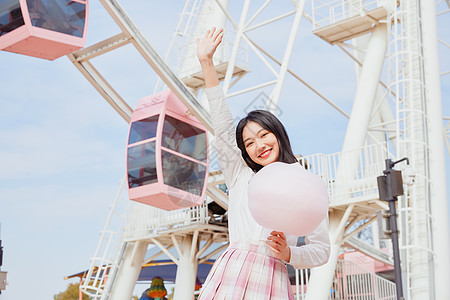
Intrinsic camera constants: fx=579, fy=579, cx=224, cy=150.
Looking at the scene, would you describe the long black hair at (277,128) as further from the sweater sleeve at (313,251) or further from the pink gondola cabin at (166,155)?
the pink gondola cabin at (166,155)

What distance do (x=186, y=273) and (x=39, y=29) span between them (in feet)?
30.0

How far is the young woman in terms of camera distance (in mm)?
2477

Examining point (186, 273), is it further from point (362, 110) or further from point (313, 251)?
point (313, 251)

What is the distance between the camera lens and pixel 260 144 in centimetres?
276

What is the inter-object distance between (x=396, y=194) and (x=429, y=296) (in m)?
1.75

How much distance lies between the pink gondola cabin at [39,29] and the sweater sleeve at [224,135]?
6739mm

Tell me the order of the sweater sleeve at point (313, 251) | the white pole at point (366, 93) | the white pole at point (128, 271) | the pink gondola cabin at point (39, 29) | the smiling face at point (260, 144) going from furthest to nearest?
the white pole at point (128, 271) < the white pole at point (366, 93) < the pink gondola cabin at point (39, 29) < the smiling face at point (260, 144) < the sweater sleeve at point (313, 251)

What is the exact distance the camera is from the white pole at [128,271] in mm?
16906

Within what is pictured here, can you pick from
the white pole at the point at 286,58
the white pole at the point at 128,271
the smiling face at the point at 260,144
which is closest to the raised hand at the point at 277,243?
the smiling face at the point at 260,144

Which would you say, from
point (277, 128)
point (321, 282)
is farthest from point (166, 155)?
point (277, 128)

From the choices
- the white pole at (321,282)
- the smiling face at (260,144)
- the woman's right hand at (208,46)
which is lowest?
the smiling face at (260,144)

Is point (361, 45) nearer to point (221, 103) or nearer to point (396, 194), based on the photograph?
point (396, 194)

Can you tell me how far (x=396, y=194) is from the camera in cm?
991

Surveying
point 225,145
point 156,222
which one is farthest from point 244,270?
point 156,222
